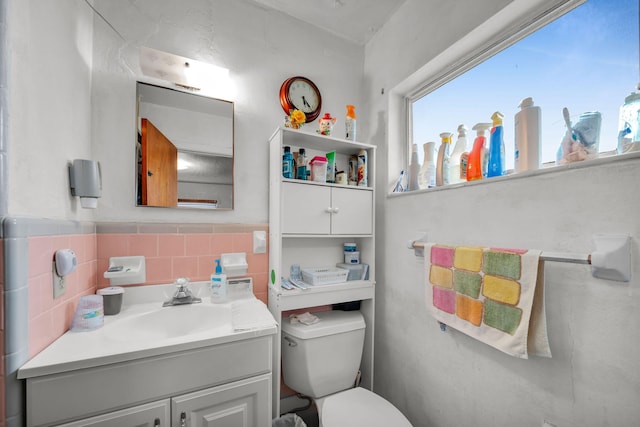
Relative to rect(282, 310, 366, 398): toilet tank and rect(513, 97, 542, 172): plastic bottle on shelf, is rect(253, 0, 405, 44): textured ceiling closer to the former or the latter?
rect(513, 97, 542, 172): plastic bottle on shelf

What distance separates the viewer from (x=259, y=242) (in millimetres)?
1428

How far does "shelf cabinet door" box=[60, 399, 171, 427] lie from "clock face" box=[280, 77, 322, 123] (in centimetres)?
149

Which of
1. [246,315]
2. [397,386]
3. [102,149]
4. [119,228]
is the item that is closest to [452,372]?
[397,386]

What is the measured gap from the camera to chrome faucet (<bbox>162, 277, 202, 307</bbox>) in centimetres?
119

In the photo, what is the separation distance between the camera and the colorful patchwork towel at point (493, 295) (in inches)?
31.0

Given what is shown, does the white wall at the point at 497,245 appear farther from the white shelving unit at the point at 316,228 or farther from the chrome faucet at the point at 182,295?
the chrome faucet at the point at 182,295

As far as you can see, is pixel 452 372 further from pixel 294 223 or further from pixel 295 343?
pixel 294 223

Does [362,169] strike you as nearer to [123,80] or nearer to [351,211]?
[351,211]

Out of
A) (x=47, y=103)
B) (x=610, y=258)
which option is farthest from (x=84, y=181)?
(x=610, y=258)

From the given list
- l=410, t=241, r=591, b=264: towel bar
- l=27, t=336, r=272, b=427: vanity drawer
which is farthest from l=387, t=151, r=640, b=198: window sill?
l=27, t=336, r=272, b=427: vanity drawer

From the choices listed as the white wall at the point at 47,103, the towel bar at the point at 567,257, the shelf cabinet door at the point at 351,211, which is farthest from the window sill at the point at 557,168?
the white wall at the point at 47,103

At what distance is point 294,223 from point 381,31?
4.54ft

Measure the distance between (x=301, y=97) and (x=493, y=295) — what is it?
4.69ft

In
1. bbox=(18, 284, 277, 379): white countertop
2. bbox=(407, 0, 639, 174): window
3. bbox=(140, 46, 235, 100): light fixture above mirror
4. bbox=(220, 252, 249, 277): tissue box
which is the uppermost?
bbox=(140, 46, 235, 100): light fixture above mirror
